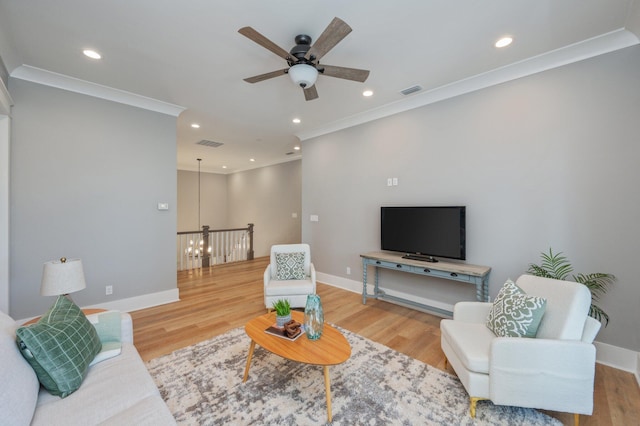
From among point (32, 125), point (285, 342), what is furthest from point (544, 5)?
point (32, 125)

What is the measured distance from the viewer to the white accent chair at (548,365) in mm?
1659

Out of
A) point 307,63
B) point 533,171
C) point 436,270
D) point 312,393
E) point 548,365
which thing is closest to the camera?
point 548,365

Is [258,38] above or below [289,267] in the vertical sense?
above

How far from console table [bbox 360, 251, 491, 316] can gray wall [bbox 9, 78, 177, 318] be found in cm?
319

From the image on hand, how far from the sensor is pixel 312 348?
6.22 feet

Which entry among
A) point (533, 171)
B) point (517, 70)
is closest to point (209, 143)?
point (517, 70)

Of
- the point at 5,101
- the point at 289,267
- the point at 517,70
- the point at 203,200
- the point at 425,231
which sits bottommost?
the point at 289,267

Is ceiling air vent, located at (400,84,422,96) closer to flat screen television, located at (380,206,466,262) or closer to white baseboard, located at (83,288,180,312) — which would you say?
flat screen television, located at (380,206,466,262)

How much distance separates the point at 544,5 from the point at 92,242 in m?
5.24

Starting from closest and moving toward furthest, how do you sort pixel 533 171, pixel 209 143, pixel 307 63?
pixel 307 63 < pixel 533 171 < pixel 209 143

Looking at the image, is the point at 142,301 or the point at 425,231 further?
the point at 142,301

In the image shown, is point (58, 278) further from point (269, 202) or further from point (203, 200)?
point (203, 200)

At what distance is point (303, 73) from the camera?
7.43 feet

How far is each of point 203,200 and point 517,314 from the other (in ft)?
32.3
